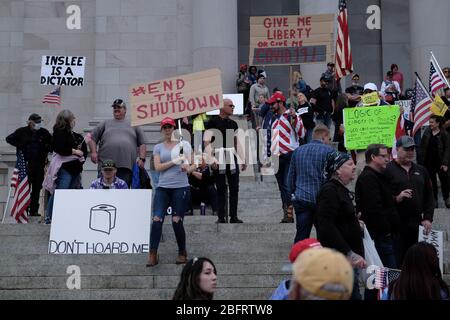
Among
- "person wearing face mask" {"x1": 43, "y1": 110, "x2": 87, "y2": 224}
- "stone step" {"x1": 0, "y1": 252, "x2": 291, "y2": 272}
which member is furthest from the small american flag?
"person wearing face mask" {"x1": 43, "y1": 110, "x2": 87, "y2": 224}

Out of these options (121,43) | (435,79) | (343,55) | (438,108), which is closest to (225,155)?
(438,108)

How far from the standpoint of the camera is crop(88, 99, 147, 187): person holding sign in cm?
1345

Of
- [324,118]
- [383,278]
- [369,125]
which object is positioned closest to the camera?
[383,278]

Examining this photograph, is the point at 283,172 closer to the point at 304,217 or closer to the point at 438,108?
the point at 304,217

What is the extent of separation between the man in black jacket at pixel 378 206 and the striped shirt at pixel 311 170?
0.68 meters

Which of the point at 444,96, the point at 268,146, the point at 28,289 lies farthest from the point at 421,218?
the point at 444,96

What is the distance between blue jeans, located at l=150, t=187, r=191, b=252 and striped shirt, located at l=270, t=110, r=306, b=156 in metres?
2.69

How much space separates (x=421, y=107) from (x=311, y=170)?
6326 millimetres

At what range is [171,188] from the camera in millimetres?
11680

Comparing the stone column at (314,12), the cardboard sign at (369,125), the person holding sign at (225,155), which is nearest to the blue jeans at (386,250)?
the person holding sign at (225,155)

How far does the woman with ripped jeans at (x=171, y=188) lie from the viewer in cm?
1148

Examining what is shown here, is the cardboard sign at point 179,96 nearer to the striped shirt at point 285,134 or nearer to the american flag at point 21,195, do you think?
the striped shirt at point 285,134

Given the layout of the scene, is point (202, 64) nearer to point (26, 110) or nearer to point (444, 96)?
point (26, 110)

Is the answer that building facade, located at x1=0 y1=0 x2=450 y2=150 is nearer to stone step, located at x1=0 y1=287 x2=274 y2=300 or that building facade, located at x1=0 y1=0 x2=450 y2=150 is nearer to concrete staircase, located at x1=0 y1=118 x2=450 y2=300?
concrete staircase, located at x1=0 y1=118 x2=450 y2=300
